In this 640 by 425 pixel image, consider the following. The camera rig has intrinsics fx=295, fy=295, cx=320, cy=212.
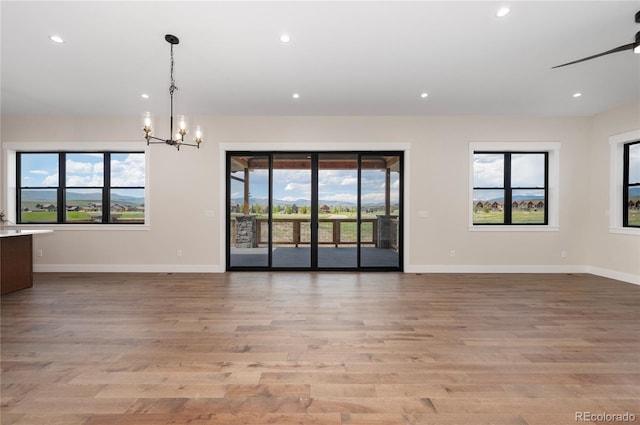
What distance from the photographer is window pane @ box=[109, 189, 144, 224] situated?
585 centimetres

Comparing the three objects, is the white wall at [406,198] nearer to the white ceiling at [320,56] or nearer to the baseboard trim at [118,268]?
the baseboard trim at [118,268]

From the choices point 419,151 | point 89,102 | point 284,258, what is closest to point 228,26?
point 89,102

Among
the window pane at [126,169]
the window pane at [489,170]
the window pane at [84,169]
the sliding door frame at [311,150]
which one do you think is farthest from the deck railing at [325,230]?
the window pane at [84,169]

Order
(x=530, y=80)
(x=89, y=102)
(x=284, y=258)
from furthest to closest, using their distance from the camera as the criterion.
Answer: (x=284, y=258) < (x=89, y=102) < (x=530, y=80)

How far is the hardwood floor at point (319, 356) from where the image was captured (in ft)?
6.08

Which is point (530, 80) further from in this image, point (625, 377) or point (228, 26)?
point (228, 26)

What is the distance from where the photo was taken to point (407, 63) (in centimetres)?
372

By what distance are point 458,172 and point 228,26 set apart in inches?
182

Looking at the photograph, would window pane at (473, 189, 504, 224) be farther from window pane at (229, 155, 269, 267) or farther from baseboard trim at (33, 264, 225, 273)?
baseboard trim at (33, 264, 225, 273)

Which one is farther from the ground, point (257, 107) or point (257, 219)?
point (257, 107)

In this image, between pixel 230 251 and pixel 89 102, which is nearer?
pixel 89 102

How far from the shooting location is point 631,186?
16.9 feet

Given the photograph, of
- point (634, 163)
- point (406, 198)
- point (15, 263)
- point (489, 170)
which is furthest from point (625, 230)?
point (15, 263)

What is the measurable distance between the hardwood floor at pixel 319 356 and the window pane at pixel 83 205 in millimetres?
1806
